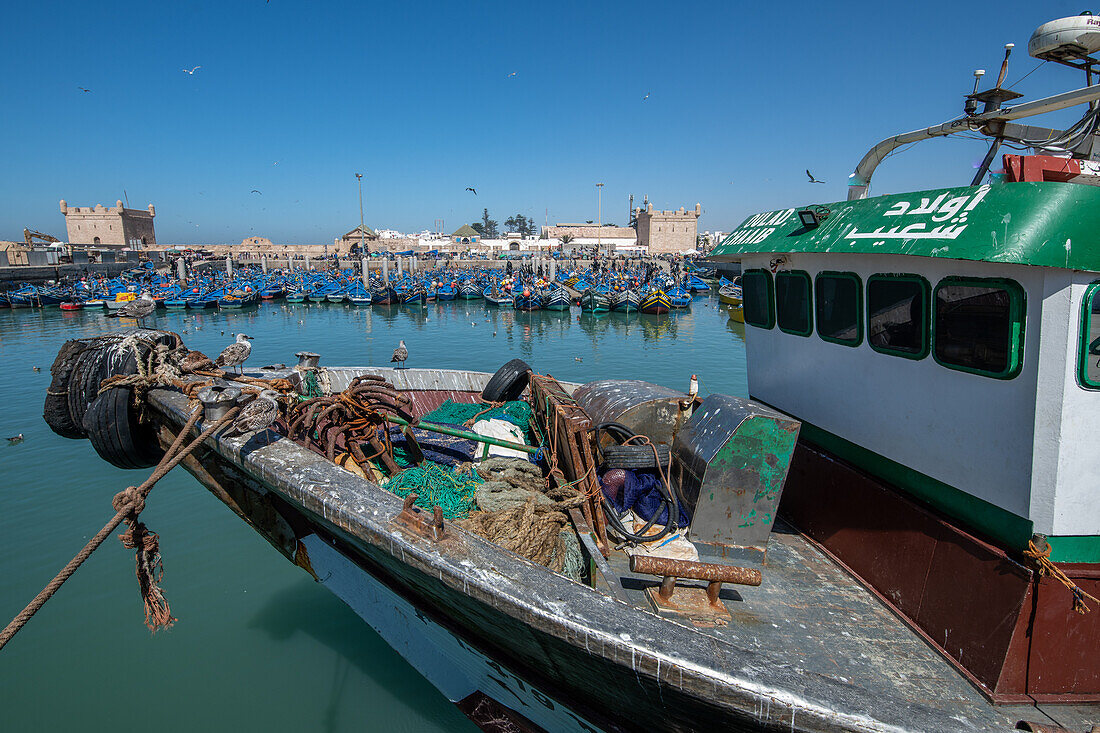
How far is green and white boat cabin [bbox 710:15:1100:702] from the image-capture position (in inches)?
113

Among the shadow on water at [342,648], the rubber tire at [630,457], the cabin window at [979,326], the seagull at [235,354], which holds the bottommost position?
the shadow on water at [342,648]

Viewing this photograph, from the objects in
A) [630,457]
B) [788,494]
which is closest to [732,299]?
[788,494]

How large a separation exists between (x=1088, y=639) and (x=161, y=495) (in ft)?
40.4

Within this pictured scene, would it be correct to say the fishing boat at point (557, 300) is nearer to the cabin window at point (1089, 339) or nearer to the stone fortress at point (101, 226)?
the cabin window at point (1089, 339)

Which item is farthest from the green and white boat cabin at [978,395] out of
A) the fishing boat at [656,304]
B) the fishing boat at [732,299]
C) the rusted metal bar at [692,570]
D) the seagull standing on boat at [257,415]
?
the fishing boat at [656,304]

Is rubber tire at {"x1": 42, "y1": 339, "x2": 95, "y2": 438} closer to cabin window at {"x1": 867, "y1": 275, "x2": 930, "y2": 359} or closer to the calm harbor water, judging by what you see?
the calm harbor water

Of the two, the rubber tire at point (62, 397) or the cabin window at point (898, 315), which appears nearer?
the cabin window at point (898, 315)

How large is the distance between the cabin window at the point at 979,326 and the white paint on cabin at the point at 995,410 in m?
0.05

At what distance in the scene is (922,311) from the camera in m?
3.69

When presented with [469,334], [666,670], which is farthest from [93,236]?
[666,670]

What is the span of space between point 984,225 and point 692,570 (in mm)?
2544

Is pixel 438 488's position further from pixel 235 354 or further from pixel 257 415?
pixel 235 354

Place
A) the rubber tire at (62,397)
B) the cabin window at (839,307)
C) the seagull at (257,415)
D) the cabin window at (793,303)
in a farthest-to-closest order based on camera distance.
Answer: the rubber tire at (62,397) → the cabin window at (793,303) → the cabin window at (839,307) → the seagull at (257,415)

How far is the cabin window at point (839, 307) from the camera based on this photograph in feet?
14.1
